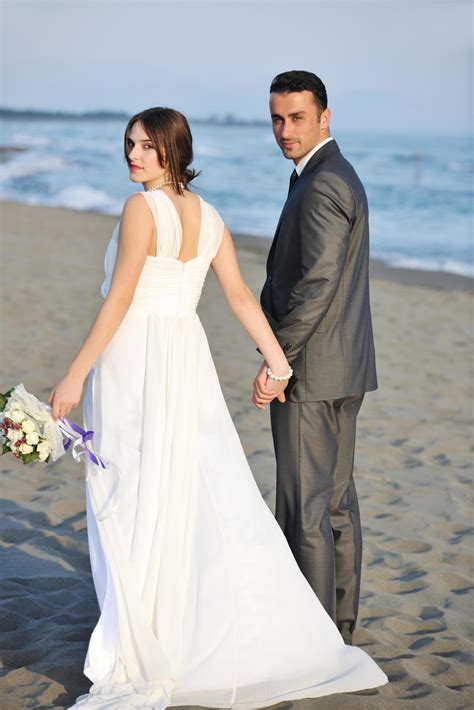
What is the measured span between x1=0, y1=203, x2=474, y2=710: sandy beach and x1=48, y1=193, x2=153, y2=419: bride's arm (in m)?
1.07

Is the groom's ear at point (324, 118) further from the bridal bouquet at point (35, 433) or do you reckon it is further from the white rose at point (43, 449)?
the white rose at point (43, 449)

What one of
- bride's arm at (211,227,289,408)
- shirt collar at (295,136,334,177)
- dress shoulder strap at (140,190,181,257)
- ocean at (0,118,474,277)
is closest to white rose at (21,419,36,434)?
dress shoulder strap at (140,190,181,257)

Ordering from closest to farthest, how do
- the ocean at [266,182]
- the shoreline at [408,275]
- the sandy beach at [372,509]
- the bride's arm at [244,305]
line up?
1. the bride's arm at [244,305]
2. the sandy beach at [372,509]
3. the shoreline at [408,275]
4. the ocean at [266,182]

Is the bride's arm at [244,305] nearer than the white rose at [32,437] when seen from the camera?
No

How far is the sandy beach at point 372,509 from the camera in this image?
3715 millimetres

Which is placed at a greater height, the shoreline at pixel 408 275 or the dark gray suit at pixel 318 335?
the dark gray suit at pixel 318 335

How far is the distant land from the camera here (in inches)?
2633

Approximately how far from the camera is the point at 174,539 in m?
3.37

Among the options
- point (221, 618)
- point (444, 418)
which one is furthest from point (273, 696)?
point (444, 418)

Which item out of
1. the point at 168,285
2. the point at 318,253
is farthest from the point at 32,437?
A: the point at 318,253

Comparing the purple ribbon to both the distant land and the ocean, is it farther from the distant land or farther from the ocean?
the distant land

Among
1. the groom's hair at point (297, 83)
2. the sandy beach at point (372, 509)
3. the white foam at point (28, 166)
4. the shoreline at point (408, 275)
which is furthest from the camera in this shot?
the white foam at point (28, 166)

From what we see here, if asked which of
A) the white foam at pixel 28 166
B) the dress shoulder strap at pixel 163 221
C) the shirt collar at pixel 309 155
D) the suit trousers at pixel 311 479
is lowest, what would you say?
the suit trousers at pixel 311 479

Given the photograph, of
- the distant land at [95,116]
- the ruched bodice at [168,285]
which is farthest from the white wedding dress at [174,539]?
the distant land at [95,116]
